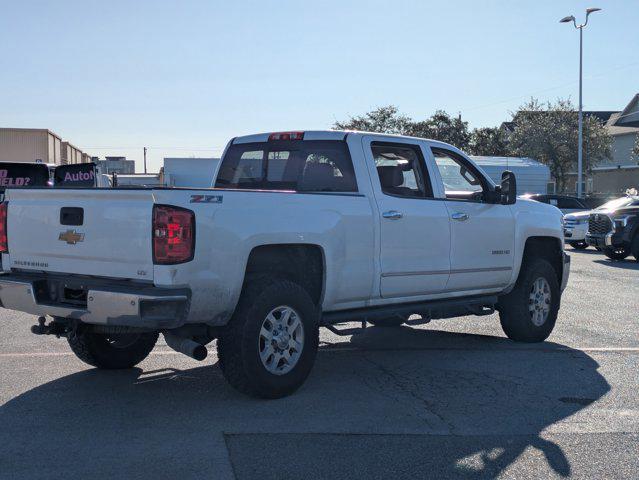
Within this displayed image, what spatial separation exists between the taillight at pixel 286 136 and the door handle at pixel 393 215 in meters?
1.07

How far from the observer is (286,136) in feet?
24.4

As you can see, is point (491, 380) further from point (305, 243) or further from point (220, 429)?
point (220, 429)

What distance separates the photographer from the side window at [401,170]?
23.7 ft

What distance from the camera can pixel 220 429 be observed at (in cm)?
533

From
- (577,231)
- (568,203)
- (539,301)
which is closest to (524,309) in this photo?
(539,301)

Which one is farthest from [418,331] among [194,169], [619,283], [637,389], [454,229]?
[194,169]

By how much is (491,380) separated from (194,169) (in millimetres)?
28539

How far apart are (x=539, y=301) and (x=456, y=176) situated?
1.72 m

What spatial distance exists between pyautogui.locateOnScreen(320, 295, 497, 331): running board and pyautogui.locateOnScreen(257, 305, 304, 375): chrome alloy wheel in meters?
0.44

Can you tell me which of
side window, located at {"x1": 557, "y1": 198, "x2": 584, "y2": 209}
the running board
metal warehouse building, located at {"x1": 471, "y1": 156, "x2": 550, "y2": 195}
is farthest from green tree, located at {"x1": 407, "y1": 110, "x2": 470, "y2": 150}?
the running board

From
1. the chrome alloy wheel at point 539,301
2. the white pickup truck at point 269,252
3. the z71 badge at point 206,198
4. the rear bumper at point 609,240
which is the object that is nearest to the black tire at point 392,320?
the white pickup truck at point 269,252

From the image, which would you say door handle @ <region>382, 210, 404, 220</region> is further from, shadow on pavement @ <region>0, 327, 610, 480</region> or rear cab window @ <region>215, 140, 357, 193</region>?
shadow on pavement @ <region>0, 327, 610, 480</region>

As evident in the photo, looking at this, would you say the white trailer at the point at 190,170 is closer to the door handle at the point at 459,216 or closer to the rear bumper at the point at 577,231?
the rear bumper at the point at 577,231

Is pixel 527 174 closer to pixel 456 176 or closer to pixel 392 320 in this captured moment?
pixel 456 176
